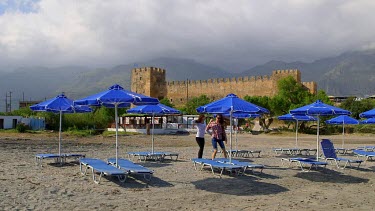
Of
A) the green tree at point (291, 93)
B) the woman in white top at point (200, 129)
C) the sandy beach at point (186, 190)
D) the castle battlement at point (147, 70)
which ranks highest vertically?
the castle battlement at point (147, 70)

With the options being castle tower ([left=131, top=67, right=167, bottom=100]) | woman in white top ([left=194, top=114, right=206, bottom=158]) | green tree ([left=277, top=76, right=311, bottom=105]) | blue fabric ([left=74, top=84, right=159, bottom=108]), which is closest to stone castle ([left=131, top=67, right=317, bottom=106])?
castle tower ([left=131, top=67, right=167, bottom=100])

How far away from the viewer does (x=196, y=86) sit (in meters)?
67.9

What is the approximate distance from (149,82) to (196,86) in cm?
743

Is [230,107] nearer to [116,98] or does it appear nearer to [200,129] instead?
[116,98]

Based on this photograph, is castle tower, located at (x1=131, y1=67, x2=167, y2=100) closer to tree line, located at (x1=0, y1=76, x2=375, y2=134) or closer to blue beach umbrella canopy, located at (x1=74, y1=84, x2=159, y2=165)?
tree line, located at (x1=0, y1=76, x2=375, y2=134)

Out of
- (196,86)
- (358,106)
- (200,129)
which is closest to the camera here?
(200,129)

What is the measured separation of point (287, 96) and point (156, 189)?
134ft

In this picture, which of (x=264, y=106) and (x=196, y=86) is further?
(x=196, y=86)

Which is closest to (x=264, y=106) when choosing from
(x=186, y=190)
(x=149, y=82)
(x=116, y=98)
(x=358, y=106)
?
(x=358, y=106)

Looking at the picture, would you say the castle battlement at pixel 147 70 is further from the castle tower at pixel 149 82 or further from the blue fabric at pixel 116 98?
the blue fabric at pixel 116 98

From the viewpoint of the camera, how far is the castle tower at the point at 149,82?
6794 cm

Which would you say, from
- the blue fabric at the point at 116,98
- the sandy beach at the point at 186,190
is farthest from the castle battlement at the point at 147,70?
the blue fabric at the point at 116,98

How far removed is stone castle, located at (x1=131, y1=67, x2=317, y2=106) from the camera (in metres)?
61.0

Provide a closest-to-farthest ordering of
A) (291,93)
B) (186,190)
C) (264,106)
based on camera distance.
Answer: (186,190) → (264,106) → (291,93)
